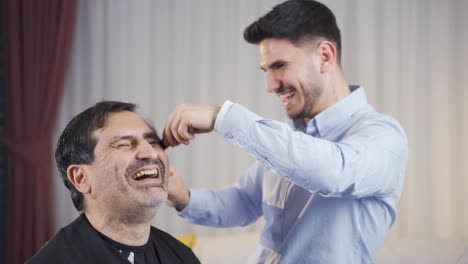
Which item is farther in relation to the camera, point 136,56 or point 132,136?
point 136,56

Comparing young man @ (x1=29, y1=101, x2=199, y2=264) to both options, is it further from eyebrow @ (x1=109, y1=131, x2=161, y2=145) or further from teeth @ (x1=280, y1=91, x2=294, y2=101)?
teeth @ (x1=280, y1=91, x2=294, y2=101)

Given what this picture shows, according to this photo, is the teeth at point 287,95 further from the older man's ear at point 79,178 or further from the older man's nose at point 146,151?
the older man's ear at point 79,178

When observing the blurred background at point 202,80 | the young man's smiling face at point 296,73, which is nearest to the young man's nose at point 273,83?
the young man's smiling face at point 296,73

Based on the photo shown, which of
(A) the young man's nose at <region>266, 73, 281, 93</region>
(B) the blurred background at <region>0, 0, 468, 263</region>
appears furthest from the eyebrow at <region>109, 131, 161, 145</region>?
(B) the blurred background at <region>0, 0, 468, 263</region>

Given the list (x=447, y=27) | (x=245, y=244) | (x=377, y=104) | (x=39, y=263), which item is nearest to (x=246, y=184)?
(x=39, y=263)

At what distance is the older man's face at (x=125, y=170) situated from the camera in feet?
5.70

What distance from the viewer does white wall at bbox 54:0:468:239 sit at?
3.74m

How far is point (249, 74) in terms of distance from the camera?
386 cm

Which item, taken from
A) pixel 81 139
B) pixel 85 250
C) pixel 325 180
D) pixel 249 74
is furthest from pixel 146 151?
pixel 249 74

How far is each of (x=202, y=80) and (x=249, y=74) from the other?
0.31 metres

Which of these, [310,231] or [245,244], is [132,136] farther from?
[245,244]

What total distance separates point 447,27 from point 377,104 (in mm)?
652

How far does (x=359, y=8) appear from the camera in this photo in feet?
12.3

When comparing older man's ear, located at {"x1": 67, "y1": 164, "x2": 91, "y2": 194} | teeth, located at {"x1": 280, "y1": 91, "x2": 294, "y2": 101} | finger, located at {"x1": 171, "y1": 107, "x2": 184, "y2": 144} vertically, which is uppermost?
teeth, located at {"x1": 280, "y1": 91, "x2": 294, "y2": 101}
